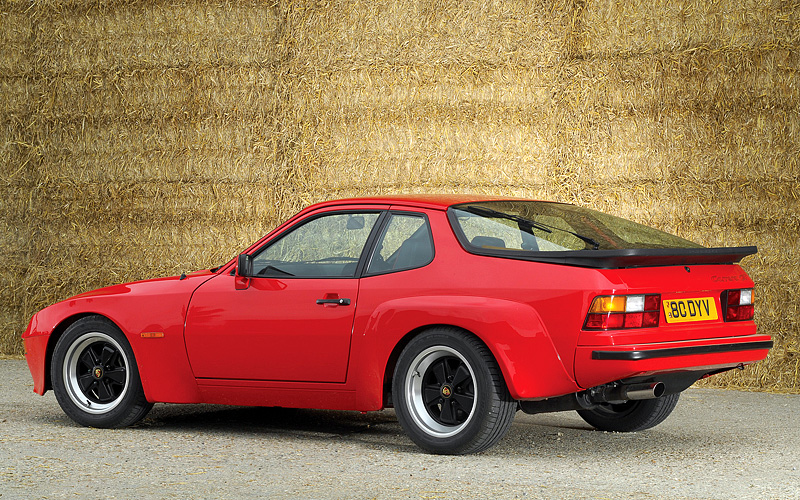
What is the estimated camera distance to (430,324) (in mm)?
5719

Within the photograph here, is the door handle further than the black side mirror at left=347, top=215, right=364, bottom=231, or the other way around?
the black side mirror at left=347, top=215, right=364, bottom=231

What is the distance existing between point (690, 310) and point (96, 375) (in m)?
3.58

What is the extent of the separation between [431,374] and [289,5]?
508cm

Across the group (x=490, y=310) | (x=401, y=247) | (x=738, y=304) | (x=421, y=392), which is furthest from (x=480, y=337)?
(x=738, y=304)

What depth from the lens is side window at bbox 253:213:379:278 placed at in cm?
610

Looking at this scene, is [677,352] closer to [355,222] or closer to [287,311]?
[355,222]

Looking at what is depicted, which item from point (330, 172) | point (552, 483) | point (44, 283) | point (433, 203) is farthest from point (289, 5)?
→ point (552, 483)

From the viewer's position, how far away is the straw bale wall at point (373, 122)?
28.0 ft

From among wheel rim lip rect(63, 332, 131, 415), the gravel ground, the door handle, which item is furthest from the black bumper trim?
wheel rim lip rect(63, 332, 131, 415)

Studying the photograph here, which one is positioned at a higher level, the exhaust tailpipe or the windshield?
the windshield

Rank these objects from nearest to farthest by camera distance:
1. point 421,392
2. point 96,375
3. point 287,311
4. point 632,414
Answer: point 421,392 < point 287,311 < point 632,414 < point 96,375

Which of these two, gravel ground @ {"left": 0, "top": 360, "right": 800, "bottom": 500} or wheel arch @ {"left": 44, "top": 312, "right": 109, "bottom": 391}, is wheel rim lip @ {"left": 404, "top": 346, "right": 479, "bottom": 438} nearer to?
gravel ground @ {"left": 0, "top": 360, "right": 800, "bottom": 500}

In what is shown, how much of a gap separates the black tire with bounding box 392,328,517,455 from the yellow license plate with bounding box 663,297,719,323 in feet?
2.95

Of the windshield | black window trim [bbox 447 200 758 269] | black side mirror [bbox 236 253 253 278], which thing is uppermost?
the windshield
